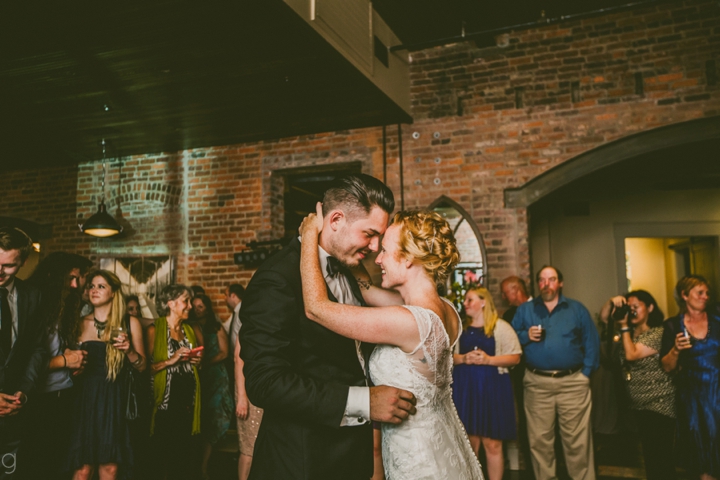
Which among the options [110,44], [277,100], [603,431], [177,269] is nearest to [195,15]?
[110,44]

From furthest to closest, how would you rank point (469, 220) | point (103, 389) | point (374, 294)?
1. point (469, 220)
2. point (103, 389)
3. point (374, 294)

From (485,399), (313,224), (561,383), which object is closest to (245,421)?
(485,399)

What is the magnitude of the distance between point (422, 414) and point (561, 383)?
9.22ft

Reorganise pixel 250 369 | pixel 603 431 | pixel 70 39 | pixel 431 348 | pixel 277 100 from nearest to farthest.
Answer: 1. pixel 250 369
2. pixel 431 348
3. pixel 70 39
4. pixel 277 100
5. pixel 603 431

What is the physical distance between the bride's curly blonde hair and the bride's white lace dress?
20 cm

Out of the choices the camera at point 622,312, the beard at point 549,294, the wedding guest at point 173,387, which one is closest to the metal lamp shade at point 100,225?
the wedding guest at point 173,387

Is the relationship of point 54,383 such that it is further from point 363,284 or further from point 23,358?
point 363,284

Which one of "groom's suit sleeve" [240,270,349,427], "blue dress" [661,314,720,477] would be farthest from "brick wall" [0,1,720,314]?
"groom's suit sleeve" [240,270,349,427]

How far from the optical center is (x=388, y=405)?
5.07 ft

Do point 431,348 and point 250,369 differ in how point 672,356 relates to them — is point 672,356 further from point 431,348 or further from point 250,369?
point 250,369

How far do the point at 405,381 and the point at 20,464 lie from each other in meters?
2.21

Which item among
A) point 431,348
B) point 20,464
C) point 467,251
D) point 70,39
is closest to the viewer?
point 431,348

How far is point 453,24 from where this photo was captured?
529 centimetres

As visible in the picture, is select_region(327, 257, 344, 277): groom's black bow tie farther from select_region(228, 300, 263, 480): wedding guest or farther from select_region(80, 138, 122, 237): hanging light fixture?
select_region(80, 138, 122, 237): hanging light fixture
